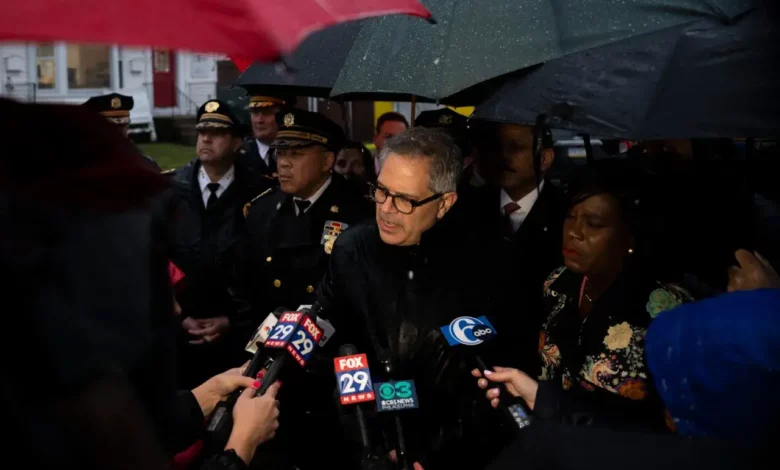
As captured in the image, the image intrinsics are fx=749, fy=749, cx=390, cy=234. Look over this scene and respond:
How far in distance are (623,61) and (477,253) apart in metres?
1.11

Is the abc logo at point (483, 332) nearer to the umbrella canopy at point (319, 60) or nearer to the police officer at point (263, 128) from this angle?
the umbrella canopy at point (319, 60)

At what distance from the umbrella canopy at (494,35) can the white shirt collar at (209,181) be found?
237 cm

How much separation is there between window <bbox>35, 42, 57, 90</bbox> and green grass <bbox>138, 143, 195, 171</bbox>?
617cm

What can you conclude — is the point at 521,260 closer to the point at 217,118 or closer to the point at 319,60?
the point at 319,60

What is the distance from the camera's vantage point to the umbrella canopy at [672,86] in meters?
2.21

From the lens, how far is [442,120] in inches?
217

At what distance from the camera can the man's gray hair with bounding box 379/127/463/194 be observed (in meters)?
3.20

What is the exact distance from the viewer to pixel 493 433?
9.35ft

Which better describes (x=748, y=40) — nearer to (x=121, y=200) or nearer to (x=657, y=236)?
(x=657, y=236)

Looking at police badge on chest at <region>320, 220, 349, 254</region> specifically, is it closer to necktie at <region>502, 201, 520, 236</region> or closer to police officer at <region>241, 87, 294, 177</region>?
necktie at <region>502, 201, 520, 236</region>

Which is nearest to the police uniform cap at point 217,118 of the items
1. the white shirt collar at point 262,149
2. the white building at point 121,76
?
the white shirt collar at point 262,149

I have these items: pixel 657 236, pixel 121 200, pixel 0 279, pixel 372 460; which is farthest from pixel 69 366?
pixel 657 236

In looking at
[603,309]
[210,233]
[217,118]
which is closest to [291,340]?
[603,309]

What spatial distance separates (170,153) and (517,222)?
1840 cm
